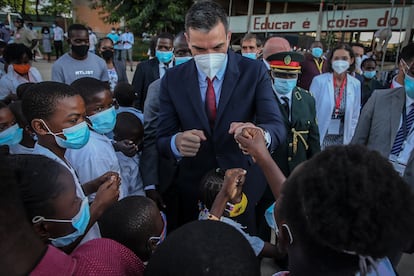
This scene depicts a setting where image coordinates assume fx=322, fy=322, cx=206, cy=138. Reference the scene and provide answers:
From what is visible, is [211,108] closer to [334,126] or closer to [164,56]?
[164,56]

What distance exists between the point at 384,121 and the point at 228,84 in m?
1.35

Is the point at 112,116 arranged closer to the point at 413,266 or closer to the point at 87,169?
the point at 87,169

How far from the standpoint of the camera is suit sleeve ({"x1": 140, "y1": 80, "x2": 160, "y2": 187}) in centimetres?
226

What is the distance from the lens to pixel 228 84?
180 centimetres

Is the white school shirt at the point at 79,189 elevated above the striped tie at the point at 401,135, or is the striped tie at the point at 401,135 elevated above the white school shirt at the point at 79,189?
the striped tie at the point at 401,135

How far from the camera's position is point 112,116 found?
227cm

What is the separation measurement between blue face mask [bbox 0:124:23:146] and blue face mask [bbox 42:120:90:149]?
96cm

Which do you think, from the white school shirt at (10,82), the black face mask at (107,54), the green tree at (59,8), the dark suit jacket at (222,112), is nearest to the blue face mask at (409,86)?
the dark suit jacket at (222,112)

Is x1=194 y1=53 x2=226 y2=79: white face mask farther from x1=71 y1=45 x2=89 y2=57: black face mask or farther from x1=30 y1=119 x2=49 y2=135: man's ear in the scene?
x1=71 y1=45 x2=89 y2=57: black face mask

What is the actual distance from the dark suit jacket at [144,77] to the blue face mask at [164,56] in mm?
82

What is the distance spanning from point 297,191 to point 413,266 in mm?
2691

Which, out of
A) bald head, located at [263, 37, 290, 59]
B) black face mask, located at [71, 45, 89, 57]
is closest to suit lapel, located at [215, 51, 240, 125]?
bald head, located at [263, 37, 290, 59]

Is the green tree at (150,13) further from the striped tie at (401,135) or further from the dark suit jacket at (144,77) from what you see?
the striped tie at (401,135)

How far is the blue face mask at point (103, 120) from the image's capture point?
2.21 meters
